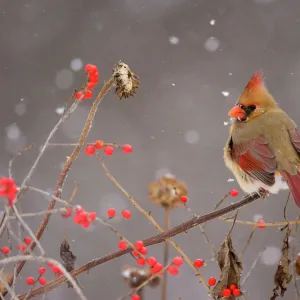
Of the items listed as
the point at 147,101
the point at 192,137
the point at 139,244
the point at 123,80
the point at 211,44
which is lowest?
the point at 139,244

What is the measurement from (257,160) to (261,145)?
61 mm

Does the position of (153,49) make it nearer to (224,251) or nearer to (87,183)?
(87,183)

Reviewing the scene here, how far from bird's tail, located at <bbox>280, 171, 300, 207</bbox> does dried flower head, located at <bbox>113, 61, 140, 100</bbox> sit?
17.7 inches

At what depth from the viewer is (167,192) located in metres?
1.35

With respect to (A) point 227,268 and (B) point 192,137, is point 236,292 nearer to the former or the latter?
(A) point 227,268

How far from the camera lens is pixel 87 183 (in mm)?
3383

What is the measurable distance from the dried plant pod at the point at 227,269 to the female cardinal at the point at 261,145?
0.35m

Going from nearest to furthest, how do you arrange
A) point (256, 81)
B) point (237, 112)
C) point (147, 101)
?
point (256, 81) < point (237, 112) < point (147, 101)

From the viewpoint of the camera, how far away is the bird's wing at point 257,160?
1455 mm

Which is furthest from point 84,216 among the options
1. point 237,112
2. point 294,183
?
point 237,112

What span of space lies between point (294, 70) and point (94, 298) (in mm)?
1811

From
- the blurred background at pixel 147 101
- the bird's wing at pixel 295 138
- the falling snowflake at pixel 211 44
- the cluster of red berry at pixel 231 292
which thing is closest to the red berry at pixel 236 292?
the cluster of red berry at pixel 231 292

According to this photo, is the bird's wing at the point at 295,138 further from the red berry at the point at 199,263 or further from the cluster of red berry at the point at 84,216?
the cluster of red berry at the point at 84,216

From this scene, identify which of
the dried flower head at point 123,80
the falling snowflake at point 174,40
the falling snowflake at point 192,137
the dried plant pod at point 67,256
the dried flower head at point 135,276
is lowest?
the dried flower head at point 135,276
